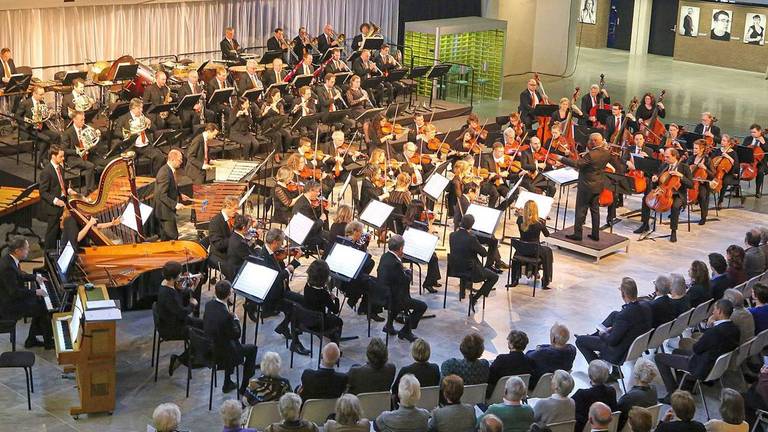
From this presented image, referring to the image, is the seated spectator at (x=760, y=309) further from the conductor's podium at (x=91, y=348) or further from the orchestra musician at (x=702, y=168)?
the conductor's podium at (x=91, y=348)

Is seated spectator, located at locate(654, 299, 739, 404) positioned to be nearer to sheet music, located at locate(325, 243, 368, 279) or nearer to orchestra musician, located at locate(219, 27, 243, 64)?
sheet music, located at locate(325, 243, 368, 279)

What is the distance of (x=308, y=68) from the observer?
19.7 metres

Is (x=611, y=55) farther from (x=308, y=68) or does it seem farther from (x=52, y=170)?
(x=52, y=170)

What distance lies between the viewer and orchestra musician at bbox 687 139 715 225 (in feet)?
53.4

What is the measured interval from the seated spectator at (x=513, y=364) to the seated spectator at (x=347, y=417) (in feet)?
6.37

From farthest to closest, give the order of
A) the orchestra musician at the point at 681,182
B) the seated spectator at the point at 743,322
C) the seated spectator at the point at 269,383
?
the orchestra musician at the point at 681,182, the seated spectator at the point at 743,322, the seated spectator at the point at 269,383

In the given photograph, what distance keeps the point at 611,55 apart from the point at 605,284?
20.1 metres

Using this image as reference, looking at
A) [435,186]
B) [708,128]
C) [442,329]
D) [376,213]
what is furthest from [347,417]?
[708,128]

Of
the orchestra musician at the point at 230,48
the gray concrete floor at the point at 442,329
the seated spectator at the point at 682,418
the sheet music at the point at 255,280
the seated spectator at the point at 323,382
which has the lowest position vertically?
the gray concrete floor at the point at 442,329

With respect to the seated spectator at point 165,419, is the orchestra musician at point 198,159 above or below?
above

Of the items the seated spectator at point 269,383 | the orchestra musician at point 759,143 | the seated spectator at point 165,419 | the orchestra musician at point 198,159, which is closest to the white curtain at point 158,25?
the orchestra musician at point 198,159

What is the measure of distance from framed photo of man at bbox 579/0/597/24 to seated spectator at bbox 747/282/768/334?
2368 centimetres

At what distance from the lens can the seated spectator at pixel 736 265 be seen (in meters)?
12.1

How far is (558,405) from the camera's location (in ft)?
28.5
